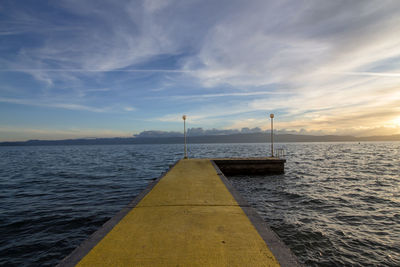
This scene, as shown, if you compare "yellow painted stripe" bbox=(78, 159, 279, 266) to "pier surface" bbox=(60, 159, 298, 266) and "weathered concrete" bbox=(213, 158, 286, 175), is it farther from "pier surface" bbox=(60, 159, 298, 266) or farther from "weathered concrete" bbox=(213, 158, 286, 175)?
"weathered concrete" bbox=(213, 158, 286, 175)

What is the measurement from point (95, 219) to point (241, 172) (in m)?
14.1

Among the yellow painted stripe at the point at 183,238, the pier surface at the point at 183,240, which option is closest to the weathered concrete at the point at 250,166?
the yellow painted stripe at the point at 183,238

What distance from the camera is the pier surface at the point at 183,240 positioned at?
3396mm

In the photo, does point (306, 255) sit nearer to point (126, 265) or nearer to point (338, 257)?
point (338, 257)

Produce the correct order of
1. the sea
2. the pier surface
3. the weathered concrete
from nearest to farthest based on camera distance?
the pier surface, the sea, the weathered concrete

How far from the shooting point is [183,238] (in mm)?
4160

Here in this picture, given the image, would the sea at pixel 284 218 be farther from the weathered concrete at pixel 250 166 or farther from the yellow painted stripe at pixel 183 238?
the weathered concrete at pixel 250 166

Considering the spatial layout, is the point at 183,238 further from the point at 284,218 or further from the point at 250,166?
the point at 250,166

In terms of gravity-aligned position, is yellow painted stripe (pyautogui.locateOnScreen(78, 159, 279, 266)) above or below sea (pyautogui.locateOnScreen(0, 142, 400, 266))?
above

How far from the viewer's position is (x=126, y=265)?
10.8ft

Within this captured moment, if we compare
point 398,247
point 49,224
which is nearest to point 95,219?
point 49,224

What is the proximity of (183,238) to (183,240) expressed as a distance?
3.4 inches

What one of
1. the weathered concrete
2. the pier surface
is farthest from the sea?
the weathered concrete

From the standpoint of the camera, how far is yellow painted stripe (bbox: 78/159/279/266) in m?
3.40
